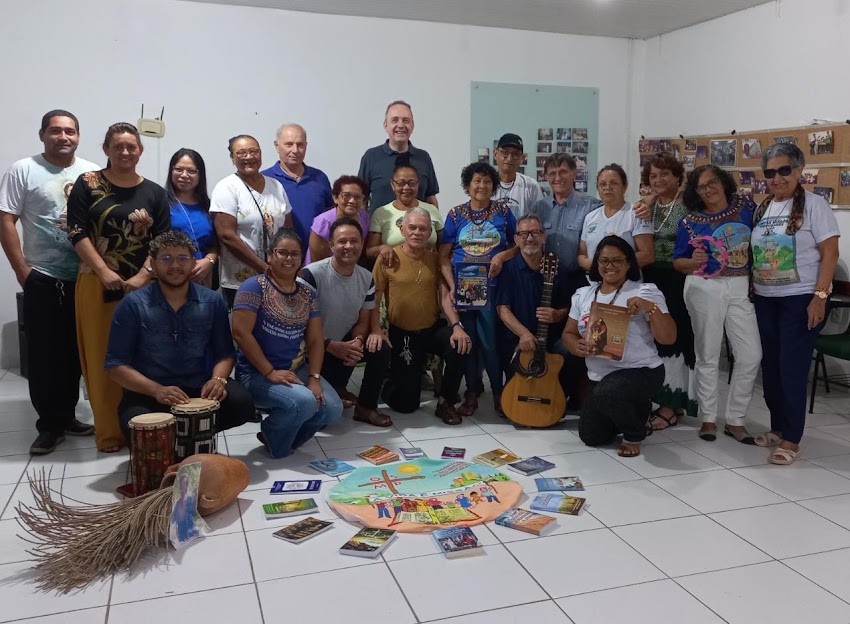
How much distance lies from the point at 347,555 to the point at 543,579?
0.71 meters

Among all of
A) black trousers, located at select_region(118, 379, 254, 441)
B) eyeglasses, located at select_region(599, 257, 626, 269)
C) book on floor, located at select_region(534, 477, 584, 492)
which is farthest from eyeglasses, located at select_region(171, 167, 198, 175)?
book on floor, located at select_region(534, 477, 584, 492)

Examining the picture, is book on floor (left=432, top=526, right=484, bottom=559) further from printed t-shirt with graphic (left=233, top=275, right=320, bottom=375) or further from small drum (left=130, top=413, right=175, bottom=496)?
printed t-shirt with graphic (left=233, top=275, right=320, bottom=375)

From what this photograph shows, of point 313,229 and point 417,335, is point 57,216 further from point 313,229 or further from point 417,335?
Result: point 417,335

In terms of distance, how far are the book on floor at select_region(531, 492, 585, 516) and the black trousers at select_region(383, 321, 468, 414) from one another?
1.28 m

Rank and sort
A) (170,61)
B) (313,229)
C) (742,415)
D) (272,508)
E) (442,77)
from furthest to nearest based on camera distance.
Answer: (442,77), (170,61), (313,229), (742,415), (272,508)

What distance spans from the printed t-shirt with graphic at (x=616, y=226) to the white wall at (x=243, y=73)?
241cm

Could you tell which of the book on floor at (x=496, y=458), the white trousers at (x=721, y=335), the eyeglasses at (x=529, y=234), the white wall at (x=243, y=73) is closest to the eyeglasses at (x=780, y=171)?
the white trousers at (x=721, y=335)

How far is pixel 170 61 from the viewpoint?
548 centimetres

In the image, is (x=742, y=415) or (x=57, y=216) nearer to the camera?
(x=57, y=216)

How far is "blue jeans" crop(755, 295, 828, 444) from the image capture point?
11.7 ft

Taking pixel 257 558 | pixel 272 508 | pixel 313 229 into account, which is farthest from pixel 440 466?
pixel 313 229

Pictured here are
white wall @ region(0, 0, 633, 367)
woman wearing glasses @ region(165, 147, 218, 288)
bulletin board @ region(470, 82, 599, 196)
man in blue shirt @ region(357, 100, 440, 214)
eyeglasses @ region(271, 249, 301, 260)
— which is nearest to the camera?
eyeglasses @ region(271, 249, 301, 260)

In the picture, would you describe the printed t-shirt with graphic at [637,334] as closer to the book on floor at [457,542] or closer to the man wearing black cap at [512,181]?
the man wearing black cap at [512,181]

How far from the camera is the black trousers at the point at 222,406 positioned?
3213mm
